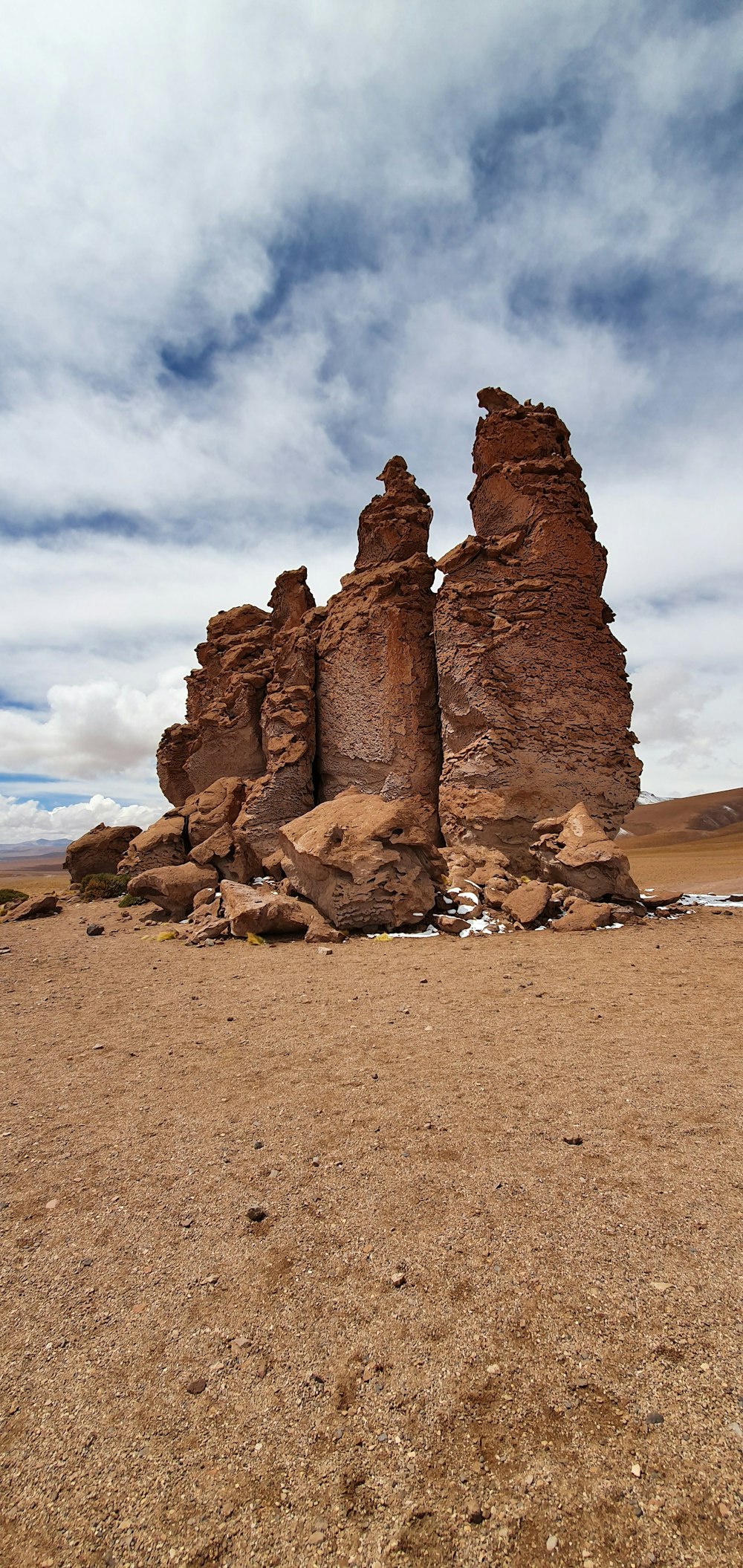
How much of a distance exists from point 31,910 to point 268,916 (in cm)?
891

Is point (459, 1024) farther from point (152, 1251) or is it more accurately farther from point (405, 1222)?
point (152, 1251)

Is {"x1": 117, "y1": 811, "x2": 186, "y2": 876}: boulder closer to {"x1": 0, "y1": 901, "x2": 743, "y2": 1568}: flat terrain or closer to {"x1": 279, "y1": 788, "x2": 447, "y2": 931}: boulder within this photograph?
{"x1": 279, "y1": 788, "x2": 447, "y2": 931}: boulder

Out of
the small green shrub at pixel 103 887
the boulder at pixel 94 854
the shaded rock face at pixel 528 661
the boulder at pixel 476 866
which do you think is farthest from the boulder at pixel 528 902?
the boulder at pixel 94 854

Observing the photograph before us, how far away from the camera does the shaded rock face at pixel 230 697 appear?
19.8m

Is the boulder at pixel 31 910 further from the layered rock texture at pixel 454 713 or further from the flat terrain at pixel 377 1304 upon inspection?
the flat terrain at pixel 377 1304

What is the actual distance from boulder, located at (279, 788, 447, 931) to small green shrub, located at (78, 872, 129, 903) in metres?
10.9

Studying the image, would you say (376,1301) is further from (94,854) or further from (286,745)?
(94,854)

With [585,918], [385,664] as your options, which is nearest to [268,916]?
[585,918]

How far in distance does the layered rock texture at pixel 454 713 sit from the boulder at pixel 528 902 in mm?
96

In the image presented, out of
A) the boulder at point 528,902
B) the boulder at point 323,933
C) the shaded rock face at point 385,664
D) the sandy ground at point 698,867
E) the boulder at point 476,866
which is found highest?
the shaded rock face at point 385,664

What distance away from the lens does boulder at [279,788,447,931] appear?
10.9 metres

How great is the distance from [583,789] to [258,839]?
27.7ft

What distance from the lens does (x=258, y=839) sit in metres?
16.2

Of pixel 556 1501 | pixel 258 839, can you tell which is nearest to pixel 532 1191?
pixel 556 1501
